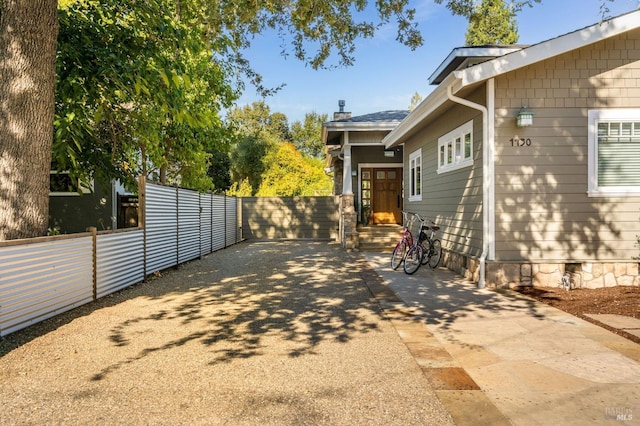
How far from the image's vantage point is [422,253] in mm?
8453

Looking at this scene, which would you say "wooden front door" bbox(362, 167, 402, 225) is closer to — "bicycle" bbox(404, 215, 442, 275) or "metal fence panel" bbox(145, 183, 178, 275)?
"bicycle" bbox(404, 215, 442, 275)

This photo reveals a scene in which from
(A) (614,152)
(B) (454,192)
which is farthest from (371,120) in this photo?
(A) (614,152)

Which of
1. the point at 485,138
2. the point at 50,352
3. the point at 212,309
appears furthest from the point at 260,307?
the point at 485,138

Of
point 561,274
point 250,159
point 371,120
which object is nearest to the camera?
point 561,274

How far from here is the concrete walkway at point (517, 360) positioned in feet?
9.05

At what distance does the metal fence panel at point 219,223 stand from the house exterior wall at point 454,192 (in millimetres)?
6032

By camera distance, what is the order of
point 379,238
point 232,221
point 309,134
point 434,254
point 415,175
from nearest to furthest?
point 434,254
point 415,175
point 379,238
point 232,221
point 309,134

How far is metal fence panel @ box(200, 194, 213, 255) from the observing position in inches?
453

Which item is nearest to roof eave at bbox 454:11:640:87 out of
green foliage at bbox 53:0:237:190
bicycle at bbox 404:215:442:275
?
bicycle at bbox 404:215:442:275

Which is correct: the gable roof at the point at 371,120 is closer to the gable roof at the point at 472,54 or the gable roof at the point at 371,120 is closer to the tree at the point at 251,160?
the gable roof at the point at 472,54

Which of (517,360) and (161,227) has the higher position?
(161,227)

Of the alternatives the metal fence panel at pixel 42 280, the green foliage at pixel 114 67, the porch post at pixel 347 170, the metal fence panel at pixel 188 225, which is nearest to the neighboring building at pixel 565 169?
the green foliage at pixel 114 67

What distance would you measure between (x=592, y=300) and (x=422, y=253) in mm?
3102

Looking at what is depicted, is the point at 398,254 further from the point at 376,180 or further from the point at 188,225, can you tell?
the point at 376,180
